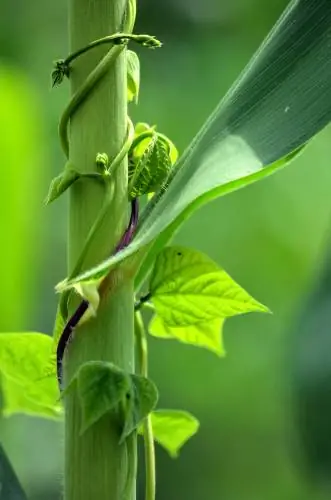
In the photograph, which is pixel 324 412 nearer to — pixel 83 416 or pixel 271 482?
pixel 271 482

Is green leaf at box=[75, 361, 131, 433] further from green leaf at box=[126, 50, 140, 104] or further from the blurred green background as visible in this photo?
the blurred green background

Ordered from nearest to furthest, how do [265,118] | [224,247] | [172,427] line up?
1. [265,118]
2. [172,427]
3. [224,247]

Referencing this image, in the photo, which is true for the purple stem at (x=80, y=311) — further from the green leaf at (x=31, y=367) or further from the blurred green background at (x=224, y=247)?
the blurred green background at (x=224, y=247)

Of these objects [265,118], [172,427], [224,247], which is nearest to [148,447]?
[172,427]

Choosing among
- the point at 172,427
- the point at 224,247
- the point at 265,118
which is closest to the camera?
the point at 265,118

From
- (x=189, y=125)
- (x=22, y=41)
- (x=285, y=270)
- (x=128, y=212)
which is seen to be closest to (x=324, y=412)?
(x=285, y=270)

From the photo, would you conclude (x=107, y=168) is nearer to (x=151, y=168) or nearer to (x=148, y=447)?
(x=151, y=168)

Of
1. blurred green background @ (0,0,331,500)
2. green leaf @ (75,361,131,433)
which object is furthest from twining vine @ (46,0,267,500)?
blurred green background @ (0,0,331,500)
